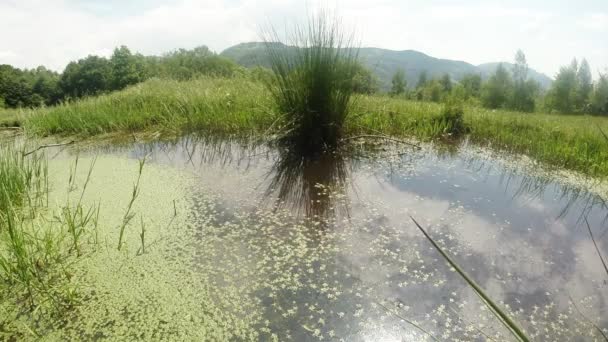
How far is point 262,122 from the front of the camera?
3.88 m

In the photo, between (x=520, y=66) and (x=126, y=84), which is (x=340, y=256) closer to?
(x=126, y=84)

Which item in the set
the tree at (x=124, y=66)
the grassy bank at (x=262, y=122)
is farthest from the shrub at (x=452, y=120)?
the tree at (x=124, y=66)

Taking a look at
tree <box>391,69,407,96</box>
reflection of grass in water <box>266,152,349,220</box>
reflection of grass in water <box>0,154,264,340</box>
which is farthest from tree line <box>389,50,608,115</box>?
reflection of grass in water <box>0,154,264,340</box>

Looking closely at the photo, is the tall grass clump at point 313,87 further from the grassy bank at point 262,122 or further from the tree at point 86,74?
the tree at point 86,74

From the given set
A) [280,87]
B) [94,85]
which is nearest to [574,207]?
[280,87]

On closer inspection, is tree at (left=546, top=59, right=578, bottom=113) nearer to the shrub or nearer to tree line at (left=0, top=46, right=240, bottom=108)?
tree line at (left=0, top=46, right=240, bottom=108)

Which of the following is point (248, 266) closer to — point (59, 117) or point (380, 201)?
point (380, 201)

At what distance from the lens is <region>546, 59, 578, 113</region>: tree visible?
2869 cm

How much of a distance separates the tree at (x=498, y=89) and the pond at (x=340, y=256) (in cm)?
3605

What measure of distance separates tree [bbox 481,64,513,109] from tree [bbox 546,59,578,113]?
12.7ft

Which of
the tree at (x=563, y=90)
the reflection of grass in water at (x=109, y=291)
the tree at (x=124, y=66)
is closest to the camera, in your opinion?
the reflection of grass in water at (x=109, y=291)

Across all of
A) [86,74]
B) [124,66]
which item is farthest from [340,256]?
[86,74]

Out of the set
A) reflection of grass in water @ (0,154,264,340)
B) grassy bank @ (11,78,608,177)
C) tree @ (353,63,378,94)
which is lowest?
reflection of grass in water @ (0,154,264,340)

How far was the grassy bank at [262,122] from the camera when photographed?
351 centimetres
